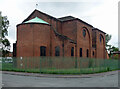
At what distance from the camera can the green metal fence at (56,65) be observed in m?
20.2

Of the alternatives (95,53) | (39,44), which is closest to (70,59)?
(39,44)

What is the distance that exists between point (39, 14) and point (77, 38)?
392 inches

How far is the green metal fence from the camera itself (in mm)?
20245

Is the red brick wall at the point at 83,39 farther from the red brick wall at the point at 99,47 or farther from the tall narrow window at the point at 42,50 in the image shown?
the tall narrow window at the point at 42,50

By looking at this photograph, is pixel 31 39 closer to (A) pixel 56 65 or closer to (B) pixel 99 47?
(A) pixel 56 65

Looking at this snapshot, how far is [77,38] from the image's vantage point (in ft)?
100

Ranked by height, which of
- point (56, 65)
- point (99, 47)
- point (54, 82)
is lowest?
point (54, 82)

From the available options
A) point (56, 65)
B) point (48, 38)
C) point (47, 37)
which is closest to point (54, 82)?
point (56, 65)

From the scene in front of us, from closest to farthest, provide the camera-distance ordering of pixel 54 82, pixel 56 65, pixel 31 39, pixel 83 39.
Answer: pixel 54 82
pixel 56 65
pixel 31 39
pixel 83 39

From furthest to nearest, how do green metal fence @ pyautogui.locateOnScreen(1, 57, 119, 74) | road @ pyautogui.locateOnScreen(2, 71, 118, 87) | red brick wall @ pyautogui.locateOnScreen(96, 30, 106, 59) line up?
red brick wall @ pyautogui.locateOnScreen(96, 30, 106, 59)
green metal fence @ pyautogui.locateOnScreen(1, 57, 119, 74)
road @ pyautogui.locateOnScreen(2, 71, 118, 87)

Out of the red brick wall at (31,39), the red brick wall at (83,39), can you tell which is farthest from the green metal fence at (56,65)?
the red brick wall at (83,39)

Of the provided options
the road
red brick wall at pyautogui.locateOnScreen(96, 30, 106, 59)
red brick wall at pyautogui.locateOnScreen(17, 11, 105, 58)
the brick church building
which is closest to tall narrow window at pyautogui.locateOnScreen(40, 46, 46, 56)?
the brick church building

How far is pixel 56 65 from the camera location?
2052 cm

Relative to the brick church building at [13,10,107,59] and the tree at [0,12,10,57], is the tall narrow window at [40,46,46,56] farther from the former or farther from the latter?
the tree at [0,12,10,57]
